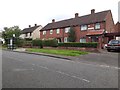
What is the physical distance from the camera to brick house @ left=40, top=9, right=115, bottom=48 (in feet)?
129

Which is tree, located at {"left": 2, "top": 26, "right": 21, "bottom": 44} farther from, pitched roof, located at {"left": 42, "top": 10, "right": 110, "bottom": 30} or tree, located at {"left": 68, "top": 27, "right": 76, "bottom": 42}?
tree, located at {"left": 68, "top": 27, "right": 76, "bottom": 42}

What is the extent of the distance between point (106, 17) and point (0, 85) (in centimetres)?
3612

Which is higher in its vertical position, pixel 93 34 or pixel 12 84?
pixel 93 34

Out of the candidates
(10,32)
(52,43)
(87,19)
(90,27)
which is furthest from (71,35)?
(10,32)

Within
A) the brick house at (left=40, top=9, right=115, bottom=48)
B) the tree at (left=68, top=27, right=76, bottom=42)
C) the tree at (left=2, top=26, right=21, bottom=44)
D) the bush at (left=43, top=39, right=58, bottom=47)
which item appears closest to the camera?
the bush at (left=43, top=39, right=58, bottom=47)

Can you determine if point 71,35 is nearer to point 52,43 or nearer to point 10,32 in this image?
point 52,43

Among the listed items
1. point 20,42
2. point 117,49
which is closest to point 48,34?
point 20,42

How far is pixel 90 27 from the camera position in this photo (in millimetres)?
42188

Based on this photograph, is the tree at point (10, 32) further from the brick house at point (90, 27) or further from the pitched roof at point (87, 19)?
the pitched roof at point (87, 19)

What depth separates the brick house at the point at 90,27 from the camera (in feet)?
129

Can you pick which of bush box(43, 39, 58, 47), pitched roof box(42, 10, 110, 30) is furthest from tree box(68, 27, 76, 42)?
bush box(43, 39, 58, 47)

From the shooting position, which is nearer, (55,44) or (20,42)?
(55,44)

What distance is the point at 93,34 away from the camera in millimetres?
39312

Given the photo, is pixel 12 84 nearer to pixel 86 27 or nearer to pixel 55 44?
pixel 55 44
